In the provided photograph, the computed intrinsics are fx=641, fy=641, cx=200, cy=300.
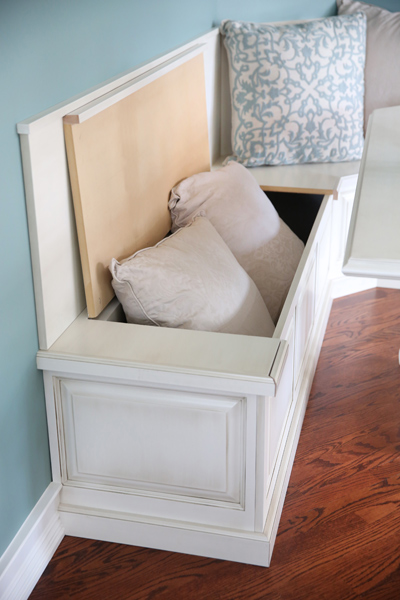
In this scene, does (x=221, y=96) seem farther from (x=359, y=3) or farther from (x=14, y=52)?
(x=14, y=52)

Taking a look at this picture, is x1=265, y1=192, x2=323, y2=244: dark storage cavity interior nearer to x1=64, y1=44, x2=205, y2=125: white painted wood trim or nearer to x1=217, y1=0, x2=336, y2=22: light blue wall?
x1=64, y1=44, x2=205, y2=125: white painted wood trim

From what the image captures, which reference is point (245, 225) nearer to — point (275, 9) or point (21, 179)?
point (21, 179)

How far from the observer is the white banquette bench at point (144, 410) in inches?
56.4

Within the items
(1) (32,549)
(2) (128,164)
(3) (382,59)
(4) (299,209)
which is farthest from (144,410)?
(3) (382,59)

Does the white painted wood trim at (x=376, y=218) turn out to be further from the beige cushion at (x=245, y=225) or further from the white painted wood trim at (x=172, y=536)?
the white painted wood trim at (x=172, y=536)

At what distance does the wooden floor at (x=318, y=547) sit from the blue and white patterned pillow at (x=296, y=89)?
1167 mm

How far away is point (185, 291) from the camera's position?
1.63m

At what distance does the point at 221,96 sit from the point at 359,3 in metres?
0.79

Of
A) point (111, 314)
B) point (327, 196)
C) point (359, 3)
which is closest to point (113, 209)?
point (111, 314)

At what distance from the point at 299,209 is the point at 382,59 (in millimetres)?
894

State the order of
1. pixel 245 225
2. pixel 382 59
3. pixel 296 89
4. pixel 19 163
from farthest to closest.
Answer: pixel 382 59 → pixel 296 89 → pixel 245 225 → pixel 19 163

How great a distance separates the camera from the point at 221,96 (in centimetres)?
299

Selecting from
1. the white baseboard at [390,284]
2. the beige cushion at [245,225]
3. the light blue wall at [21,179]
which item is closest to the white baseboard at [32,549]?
the light blue wall at [21,179]

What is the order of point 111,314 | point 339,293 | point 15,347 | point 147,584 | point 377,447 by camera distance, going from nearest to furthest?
point 15,347 < point 147,584 < point 111,314 < point 377,447 < point 339,293
